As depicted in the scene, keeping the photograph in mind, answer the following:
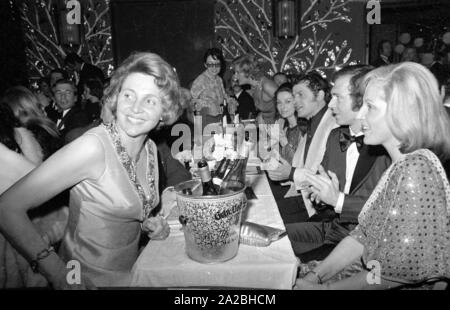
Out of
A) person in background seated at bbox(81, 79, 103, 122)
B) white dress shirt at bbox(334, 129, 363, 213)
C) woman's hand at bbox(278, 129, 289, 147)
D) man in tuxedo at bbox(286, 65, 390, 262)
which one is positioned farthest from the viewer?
person in background seated at bbox(81, 79, 103, 122)

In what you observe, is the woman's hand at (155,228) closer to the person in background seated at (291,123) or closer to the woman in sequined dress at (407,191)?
the woman in sequined dress at (407,191)

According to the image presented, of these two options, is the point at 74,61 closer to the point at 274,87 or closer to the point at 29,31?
Result: the point at 29,31

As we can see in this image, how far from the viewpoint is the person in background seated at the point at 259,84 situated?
4993 millimetres

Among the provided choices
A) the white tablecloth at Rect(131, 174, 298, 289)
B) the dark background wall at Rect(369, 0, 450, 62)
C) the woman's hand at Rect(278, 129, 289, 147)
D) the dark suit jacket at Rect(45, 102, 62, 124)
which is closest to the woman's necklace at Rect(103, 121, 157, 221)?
the white tablecloth at Rect(131, 174, 298, 289)

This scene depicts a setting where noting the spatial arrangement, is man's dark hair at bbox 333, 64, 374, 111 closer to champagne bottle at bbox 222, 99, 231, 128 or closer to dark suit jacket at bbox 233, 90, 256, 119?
champagne bottle at bbox 222, 99, 231, 128

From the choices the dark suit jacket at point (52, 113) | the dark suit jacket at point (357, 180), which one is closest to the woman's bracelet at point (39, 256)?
the dark suit jacket at point (357, 180)

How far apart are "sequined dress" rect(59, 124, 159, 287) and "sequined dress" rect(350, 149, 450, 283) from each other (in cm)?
102

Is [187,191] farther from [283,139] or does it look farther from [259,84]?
[259,84]

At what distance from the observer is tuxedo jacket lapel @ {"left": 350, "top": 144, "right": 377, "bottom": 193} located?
2004 millimetres

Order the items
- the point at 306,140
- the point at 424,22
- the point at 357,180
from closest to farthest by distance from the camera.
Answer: the point at 357,180 < the point at 306,140 < the point at 424,22

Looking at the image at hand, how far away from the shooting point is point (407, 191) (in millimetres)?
1239

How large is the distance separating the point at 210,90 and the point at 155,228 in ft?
13.3

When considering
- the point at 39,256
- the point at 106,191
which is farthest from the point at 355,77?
the point at 39,256
